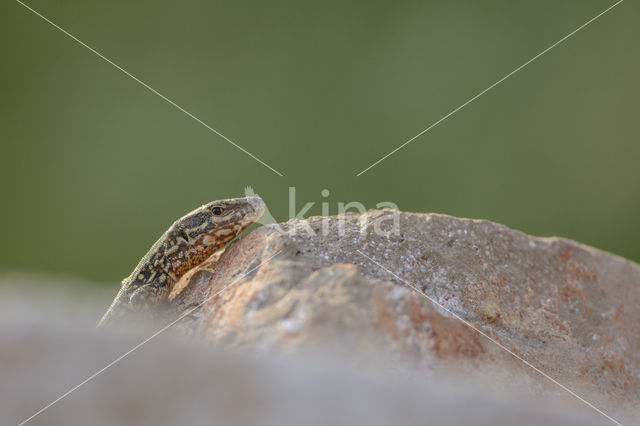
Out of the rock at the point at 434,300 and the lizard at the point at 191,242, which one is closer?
the rock at the point at 434,300

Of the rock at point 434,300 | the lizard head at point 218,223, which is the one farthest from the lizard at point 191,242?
the rock at point 434,300

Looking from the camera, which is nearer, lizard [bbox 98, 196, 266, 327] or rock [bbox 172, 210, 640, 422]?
rock [bbox 172, 210, 640, 422]

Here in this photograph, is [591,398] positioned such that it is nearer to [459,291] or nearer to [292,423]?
[459,291]

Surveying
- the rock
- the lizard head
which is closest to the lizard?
the lizard head

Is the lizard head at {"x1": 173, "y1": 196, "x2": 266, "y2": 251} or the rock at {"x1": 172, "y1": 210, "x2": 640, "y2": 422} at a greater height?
the lizard head at {"x1": 173, "y1": 196, "x2": 266, "y2": 251}

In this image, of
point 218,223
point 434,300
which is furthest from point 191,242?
point 434,300

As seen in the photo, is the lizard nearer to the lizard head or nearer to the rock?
the lizard head

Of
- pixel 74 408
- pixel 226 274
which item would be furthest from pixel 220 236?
pixel 74 408

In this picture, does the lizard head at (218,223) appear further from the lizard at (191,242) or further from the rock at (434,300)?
the rock at (434,300)
